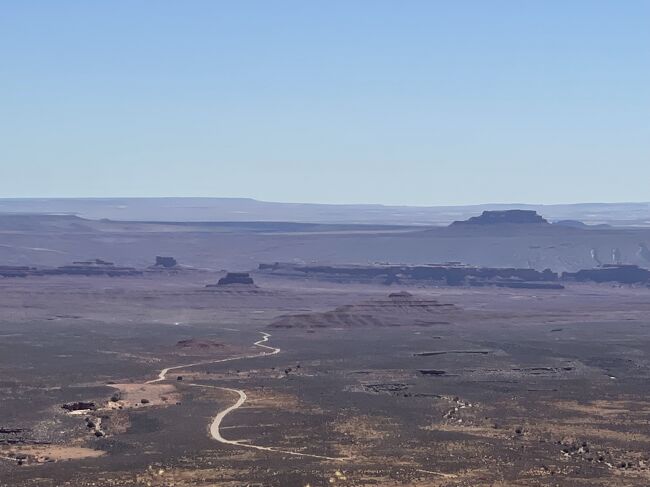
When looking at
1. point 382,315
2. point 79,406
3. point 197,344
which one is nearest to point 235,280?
point 382,315

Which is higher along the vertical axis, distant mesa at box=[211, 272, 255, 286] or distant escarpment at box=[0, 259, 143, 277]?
distant mesa at box=[211, 272, 255, 286]

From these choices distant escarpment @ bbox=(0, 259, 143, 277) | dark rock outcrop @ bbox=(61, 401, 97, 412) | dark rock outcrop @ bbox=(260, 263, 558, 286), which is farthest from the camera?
dark rock outcrop @ bbox=(260, 263, 558, 286)

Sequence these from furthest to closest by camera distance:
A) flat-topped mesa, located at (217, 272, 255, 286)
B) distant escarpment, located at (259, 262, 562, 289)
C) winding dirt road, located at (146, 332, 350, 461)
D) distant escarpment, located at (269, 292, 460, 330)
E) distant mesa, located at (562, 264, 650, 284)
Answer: distant mesa, located at (562, 264, 650, 284)
distant escarpment, located at (259, 262, 562, 289)
flat-topped mesa, located at (217, 272, 255, 286)
distant escarpment, located at (269, 292, 460, 330)
winding dirt road, located at (146, 332, 350, 461)

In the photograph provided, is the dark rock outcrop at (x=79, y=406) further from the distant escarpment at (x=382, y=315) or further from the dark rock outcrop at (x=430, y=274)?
the dark rock outcrop at (x=430, y=274)

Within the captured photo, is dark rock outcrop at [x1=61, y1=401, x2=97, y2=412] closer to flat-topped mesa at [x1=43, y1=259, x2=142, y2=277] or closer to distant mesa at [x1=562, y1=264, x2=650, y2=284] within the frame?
flat-topped mesa at [x1=43, y1=259, x2=142, y2=277]

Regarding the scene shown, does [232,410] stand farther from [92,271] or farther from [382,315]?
[92,271]

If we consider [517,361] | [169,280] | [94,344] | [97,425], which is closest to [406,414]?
[97,425]

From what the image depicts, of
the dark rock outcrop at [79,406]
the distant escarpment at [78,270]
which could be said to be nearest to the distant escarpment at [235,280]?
the distant escarpment at [78,270]

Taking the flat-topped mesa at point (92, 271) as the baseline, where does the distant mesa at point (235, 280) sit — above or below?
above

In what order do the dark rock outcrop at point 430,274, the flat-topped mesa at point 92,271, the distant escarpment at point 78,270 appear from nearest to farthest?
the distant escarpment at point 78,270, the flat-topped mesa at point 92,271, the dark rock outcrop at point 430,274

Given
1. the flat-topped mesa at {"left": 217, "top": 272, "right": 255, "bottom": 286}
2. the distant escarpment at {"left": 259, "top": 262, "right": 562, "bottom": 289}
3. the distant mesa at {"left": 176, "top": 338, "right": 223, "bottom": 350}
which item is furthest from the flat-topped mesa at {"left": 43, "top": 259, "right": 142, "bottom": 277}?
the distant mesa at {"left": 176, "top": 338, "right": 223, "bottom": 350}

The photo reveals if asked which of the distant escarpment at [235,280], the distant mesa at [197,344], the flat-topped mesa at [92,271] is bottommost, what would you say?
the distant mesa at [197,344]

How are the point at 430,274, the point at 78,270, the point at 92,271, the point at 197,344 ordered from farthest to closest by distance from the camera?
the point at 430,274
the point at 78,270
the point at 92,271
the point at 197,344
